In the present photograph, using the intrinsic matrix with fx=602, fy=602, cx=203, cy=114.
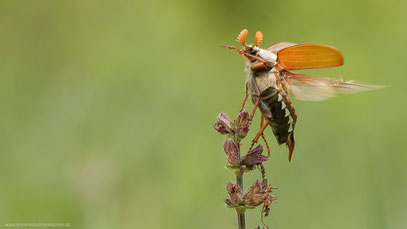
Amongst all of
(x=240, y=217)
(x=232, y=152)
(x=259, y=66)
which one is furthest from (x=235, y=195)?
(x=259, y=66)

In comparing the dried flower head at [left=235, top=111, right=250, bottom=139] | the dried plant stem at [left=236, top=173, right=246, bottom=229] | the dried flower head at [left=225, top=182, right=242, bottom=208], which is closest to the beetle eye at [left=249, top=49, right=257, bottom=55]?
the dried flower head at [left=235, top=111, right=250, bottom=139]

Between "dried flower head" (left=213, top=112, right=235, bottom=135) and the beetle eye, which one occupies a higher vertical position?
the beetle eye

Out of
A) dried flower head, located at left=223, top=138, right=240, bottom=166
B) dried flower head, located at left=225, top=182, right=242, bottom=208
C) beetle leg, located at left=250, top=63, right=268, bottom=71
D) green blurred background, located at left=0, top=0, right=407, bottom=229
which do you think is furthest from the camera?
green blurred background, located at left=0, top=0, right=407, bottom=229

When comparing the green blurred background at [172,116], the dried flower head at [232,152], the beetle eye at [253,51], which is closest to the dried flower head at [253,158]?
the dried flower head at [232,152]

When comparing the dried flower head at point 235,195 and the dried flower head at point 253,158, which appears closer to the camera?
the dried flower head at point 235,195

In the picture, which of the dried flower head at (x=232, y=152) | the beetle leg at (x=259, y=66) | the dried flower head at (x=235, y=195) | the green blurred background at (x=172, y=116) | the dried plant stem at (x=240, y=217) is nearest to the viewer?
the dried plant stem at (x=240, y=217)

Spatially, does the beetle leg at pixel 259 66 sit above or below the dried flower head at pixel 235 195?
above

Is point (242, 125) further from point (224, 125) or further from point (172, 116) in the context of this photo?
point (172, 116)

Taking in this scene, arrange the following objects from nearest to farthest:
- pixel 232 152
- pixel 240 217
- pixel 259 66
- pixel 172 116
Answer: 1. pixel 240 217
2. pixel 232 152
3. pixel 259 66
4. pixel 172 116

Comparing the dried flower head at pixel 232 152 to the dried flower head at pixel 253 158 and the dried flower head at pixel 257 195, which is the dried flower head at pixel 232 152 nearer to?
the dried flower head at pixel 253 158

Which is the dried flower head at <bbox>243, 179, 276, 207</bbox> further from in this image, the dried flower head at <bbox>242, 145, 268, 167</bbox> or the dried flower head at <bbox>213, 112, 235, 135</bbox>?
the dried flower head at <bbox>213, 112, 235, 135</bbox>
